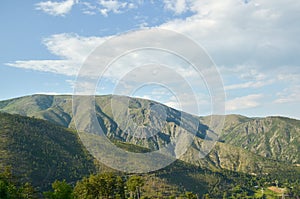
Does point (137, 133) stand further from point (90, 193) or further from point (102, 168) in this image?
point (102, 168)

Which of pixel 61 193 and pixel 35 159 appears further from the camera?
pixel 35 159

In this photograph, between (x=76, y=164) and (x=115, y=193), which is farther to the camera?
(x=76, y=164)

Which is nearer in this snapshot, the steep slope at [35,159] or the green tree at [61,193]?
the green tree at [61,193]

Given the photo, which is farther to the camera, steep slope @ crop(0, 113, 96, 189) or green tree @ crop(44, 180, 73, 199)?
steep slope @ crop(0, 113, 96, 189)

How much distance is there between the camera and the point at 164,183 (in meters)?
195

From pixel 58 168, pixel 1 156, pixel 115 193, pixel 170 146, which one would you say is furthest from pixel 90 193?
pixel 58 168

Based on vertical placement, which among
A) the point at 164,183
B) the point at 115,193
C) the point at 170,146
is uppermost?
the point at 170,146

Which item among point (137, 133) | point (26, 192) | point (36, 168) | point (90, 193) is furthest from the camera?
point (36, 168)

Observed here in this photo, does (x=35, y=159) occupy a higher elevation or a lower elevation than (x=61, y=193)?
lower

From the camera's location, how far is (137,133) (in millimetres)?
20297

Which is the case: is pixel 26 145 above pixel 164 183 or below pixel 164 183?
above

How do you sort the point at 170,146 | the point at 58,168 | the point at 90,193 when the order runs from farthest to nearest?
the point at 58,168 → the point at 90,193 → the point at 170,146

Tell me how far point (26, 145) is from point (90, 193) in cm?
14023

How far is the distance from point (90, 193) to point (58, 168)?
428ft
